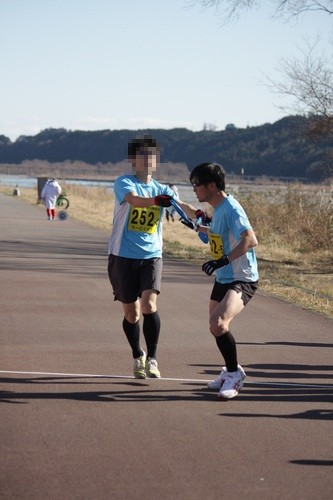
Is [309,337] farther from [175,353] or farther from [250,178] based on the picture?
[250,178]

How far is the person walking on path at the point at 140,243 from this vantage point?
9.01 meters

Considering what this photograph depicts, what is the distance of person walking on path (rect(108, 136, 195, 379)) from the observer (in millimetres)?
9008

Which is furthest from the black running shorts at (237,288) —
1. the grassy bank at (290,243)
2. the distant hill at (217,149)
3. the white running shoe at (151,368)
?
the distant hill at (217,149)

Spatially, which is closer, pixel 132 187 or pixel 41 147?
pixel 132 187

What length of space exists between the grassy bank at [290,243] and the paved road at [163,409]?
2772mm

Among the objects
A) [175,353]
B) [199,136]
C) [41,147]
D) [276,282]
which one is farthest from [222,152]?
[175,353]

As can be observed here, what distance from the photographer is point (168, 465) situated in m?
6.57

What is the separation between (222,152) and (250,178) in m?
15.4

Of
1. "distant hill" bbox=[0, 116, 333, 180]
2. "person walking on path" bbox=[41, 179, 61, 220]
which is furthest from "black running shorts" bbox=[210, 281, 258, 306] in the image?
"distant hill" bbox=[0, 116, 333, 180]

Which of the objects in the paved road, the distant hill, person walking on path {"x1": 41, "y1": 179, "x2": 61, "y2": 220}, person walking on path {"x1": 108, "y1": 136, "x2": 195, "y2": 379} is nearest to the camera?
the paved road

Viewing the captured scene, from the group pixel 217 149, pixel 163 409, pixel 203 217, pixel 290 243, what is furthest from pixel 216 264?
pixel 217 149

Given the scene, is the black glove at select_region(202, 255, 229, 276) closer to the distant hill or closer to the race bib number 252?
the race bib number 252

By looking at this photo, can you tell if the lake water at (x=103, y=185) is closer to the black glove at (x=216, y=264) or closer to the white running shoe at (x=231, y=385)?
the white running shoe at (x=231, y=385)

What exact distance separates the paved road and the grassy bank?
2.77m
